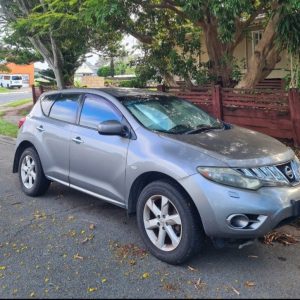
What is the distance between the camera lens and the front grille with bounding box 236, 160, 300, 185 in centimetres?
373

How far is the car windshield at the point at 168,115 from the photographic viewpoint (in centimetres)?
462

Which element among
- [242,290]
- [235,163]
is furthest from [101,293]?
[235,163]

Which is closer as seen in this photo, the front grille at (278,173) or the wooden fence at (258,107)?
the front grille at (278,173)

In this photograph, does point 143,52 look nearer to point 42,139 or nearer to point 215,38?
point 215,38

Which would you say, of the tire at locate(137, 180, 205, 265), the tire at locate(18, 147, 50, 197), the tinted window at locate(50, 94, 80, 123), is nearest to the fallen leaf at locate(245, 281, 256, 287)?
the tire at locate(137, 180, 205, 265)

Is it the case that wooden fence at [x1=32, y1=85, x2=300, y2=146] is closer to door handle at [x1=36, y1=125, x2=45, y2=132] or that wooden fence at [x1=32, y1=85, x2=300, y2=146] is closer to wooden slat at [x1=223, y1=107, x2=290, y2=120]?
wooden slat at [x1=223, y1=107, x2=290, y2=120]

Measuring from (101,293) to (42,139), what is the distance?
2893 mm

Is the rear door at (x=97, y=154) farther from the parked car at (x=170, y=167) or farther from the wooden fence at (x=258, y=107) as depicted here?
the wooden fence at (x=258, y=107)

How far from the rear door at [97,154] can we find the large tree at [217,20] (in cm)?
277

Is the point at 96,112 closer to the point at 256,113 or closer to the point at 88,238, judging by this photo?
the point at 88,238

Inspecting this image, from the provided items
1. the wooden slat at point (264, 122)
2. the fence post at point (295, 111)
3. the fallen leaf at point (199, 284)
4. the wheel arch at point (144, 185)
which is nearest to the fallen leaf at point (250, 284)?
the fallen leaf at point (199, 284)

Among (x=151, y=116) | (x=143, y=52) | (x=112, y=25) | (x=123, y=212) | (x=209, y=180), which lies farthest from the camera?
(x=143, y=52)

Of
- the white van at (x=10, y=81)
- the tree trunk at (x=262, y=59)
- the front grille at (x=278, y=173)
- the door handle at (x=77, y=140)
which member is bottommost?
the white van at (x=10, y=81)

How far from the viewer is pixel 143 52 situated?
13.0 meters
